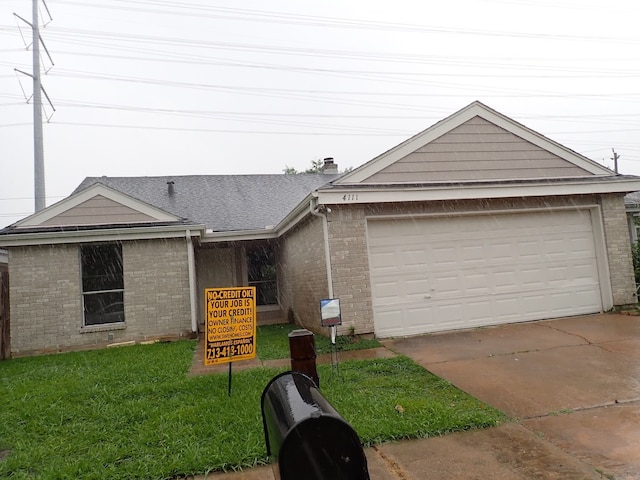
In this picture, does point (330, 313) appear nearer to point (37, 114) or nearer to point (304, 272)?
point (304, 272)

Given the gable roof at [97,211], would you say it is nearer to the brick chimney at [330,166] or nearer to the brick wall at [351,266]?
the brick wall at [351,266]

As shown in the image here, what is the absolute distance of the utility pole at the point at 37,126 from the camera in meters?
19.8

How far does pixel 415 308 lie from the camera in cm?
848

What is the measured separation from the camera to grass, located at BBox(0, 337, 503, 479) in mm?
3566

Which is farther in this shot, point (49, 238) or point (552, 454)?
point (49, 238)

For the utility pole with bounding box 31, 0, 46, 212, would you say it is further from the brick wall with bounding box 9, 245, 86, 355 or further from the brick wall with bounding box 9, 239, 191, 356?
the brick wall with bounding box 9, 239, 191, 356

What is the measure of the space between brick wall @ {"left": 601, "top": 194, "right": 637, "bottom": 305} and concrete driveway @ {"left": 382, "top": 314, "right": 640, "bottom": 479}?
6.30 ft

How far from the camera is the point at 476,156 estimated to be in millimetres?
9125

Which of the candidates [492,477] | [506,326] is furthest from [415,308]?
[492,477]

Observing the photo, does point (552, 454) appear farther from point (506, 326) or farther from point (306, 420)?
point (506, 326)

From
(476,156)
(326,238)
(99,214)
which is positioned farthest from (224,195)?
(476,156)

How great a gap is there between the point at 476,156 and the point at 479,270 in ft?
7.97

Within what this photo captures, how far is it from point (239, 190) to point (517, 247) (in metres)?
9.93

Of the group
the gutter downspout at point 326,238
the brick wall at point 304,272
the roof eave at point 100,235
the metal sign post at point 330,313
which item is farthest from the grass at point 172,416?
the roof eave at point 100,235
